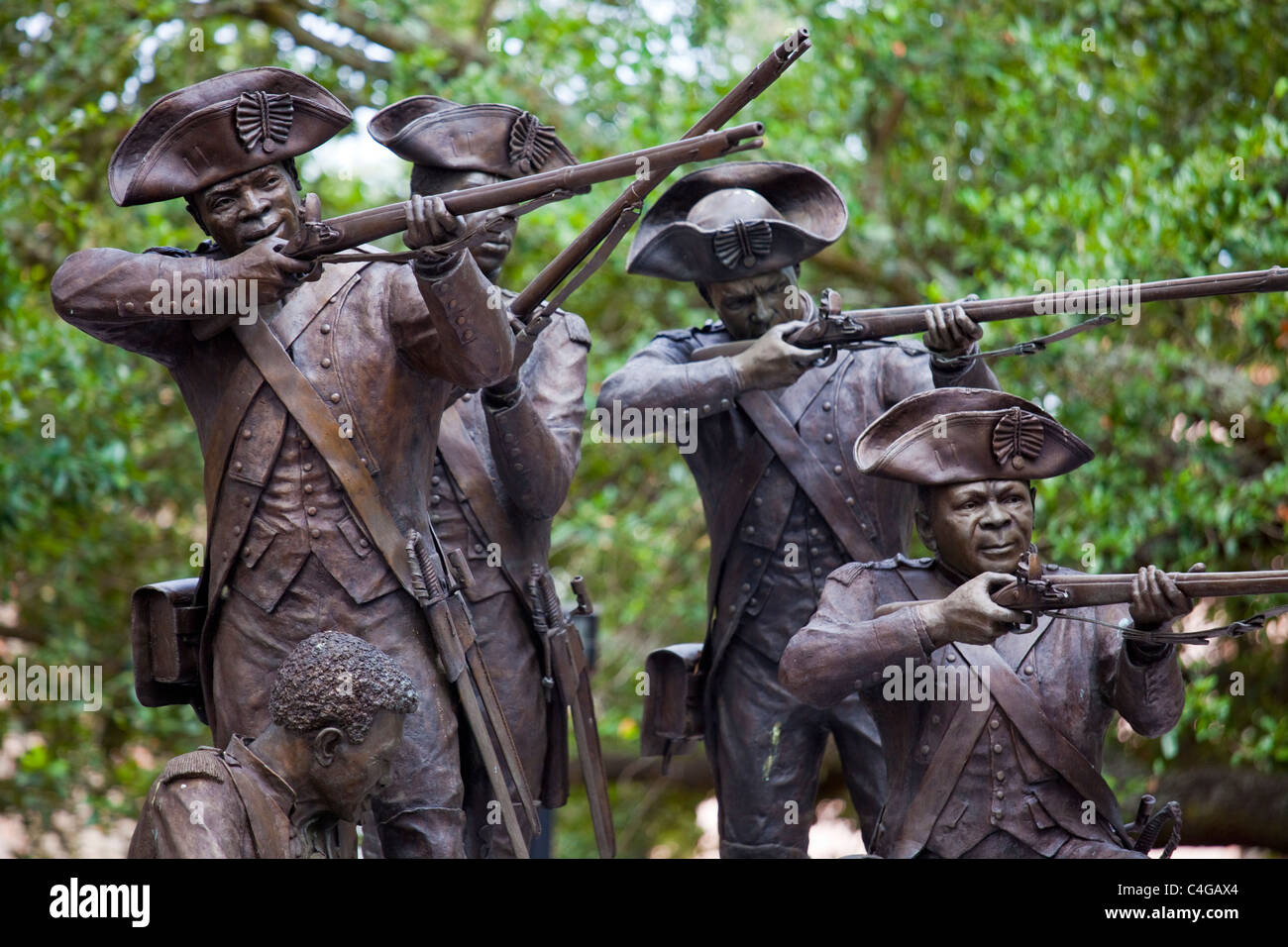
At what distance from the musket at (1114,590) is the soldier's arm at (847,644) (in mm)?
270

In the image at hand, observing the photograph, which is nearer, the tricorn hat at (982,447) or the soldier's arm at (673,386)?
the tricorn hat at (982,447)

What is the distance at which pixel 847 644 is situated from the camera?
17.3 ft

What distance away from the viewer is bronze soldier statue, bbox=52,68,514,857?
17.5ft

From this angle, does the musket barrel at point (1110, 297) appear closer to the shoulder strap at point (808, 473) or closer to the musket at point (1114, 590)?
the shoulder strap at point (808, 473)

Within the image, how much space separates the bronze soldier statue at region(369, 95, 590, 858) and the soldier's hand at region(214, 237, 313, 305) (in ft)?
2.87

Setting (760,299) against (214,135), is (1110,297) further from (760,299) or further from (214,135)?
(214,135)

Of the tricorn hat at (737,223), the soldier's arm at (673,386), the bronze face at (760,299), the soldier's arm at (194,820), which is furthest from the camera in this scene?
the bronze face at (760,299)

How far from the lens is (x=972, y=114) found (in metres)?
12.1

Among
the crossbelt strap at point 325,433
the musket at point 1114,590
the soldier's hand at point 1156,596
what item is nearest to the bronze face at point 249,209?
the crossbelt strap at point 325,433

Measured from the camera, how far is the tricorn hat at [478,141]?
20.2 ft

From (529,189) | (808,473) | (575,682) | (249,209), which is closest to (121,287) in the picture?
(249,209)
